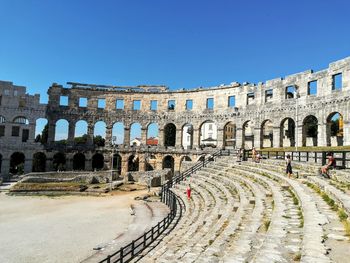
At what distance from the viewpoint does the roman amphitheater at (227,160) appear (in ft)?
27.9

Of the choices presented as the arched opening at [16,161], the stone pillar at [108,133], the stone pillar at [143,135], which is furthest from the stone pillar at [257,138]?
the arched opening at [16,161]

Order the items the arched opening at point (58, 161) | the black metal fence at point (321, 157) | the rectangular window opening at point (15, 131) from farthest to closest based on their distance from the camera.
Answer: the arched opening at point (58, 161), the rectangular window opening at point (15, 131), the black metal fence at point (321, 157)

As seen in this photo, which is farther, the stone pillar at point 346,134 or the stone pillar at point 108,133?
the stone pillar at point 108,133

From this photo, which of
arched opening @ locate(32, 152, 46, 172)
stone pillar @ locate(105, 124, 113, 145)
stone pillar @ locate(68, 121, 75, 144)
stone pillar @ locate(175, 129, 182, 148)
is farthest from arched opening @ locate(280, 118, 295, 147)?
arched opening @ locate(32, 152, 46, 172)

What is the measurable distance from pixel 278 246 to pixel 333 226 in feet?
6.71

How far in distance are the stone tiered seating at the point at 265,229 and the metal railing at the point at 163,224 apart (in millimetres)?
647

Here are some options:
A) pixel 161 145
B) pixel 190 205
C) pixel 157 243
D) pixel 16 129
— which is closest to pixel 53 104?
pixel 16 129

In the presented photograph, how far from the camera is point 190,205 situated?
20.3 m

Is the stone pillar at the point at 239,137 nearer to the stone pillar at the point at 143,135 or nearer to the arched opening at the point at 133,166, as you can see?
the stone pillar at the point at 143,135

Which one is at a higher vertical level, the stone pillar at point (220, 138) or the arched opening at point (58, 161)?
the stone pillar at point (220, 138)

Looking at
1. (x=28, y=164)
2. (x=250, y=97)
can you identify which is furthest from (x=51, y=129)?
(x=250, y=97)

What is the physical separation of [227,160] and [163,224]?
15.9 metres

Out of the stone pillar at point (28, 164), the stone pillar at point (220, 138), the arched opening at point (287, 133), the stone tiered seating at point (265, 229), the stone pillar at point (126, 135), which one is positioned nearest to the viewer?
the stone tiered seating at point (265, 229)

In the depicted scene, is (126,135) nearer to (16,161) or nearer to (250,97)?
(250,97)
